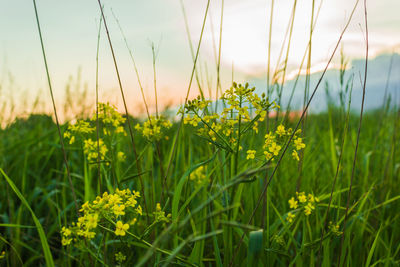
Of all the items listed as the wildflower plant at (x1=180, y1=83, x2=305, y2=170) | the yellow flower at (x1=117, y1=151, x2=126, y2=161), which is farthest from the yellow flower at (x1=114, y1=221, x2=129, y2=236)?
the yellow flower at (x1=117, y1=151, x2=126, y2=161)

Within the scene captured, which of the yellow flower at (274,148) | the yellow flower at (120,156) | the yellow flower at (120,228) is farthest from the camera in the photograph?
the yellow flower at (120,156)

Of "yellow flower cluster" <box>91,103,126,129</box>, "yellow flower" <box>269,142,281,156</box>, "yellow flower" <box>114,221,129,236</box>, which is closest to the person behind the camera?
"yellow flower" <box>114,221,129,236</box>

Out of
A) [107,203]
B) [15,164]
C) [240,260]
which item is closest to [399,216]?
[240,260]

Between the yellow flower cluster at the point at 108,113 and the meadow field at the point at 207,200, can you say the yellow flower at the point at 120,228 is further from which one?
the yellow flower cluster at the point at 108,113

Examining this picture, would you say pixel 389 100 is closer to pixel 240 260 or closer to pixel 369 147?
pixel 369 147

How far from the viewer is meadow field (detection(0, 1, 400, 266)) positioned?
1.49 metres

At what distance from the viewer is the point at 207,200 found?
90 cm

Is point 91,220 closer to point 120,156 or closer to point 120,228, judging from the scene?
point 120,228

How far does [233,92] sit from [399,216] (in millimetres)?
2025

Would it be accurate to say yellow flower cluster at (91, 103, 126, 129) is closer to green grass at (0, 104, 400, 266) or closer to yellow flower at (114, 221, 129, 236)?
green grass at (0, 104, 400, 266)

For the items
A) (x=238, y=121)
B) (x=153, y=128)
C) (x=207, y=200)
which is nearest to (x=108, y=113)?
(x=153, y=128)

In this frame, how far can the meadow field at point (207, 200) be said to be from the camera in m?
1.49

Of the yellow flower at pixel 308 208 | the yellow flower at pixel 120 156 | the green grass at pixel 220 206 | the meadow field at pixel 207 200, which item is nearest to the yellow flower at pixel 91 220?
the meadow field at pixel 207 200

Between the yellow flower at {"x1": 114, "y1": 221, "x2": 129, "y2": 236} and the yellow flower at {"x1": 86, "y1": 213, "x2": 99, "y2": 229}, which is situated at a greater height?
the yellow flower at {"x1": 86, "y1": 213, "x2": 99, "y2": 229}
